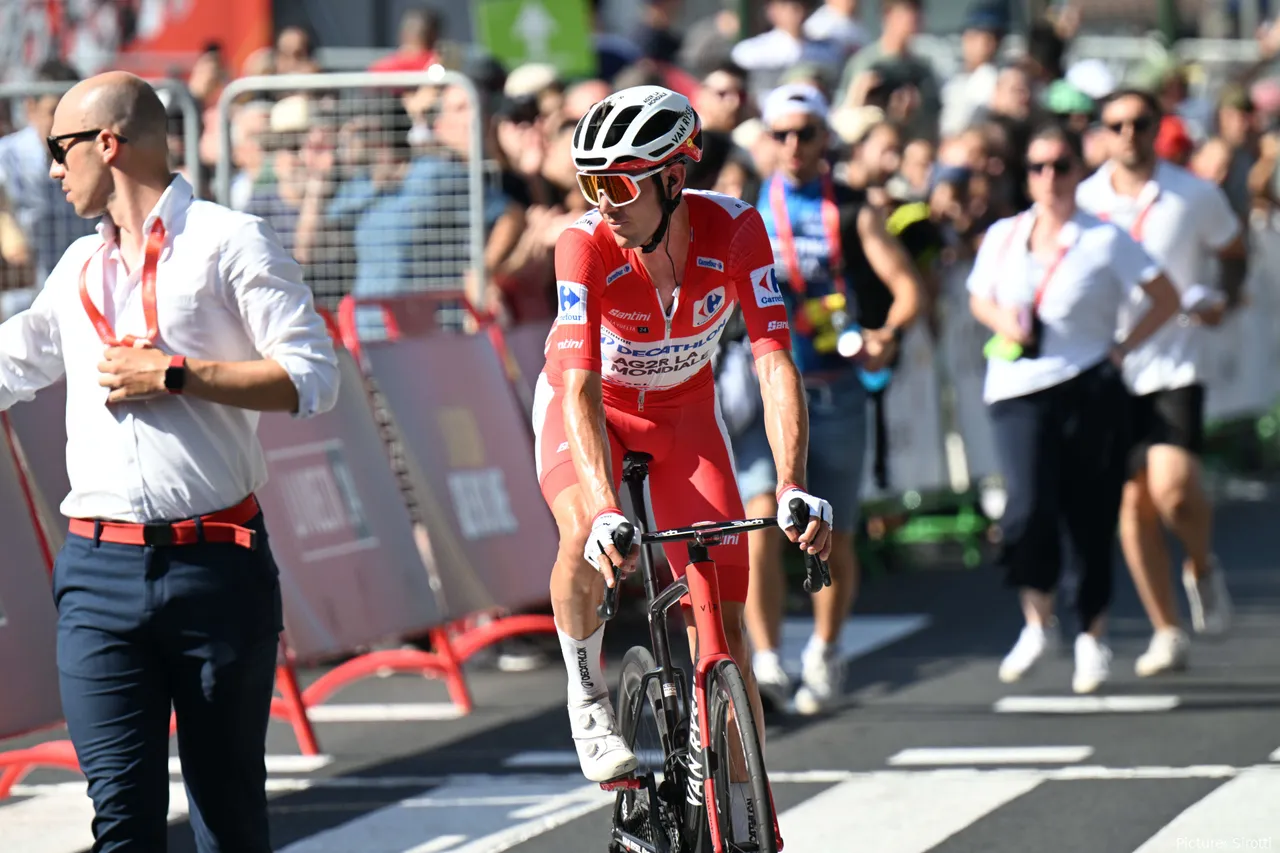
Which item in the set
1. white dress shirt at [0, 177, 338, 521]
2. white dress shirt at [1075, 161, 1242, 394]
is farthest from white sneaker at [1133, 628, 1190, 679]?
white dress shirt at [0, 177, 338, 521]

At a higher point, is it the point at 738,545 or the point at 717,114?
the point at 717,114

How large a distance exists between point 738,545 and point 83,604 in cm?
172

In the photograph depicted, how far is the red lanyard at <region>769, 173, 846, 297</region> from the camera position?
29.8 feet

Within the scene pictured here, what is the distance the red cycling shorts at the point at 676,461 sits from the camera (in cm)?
602

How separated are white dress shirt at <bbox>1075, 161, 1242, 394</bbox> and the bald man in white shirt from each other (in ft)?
18.3

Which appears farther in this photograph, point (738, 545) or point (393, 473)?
point (393, 473)

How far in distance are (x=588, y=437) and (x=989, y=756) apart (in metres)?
3.10

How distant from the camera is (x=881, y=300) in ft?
30.7

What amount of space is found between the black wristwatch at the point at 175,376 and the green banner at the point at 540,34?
385 inches

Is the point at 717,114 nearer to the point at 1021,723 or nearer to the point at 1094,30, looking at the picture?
the point at 1021,723

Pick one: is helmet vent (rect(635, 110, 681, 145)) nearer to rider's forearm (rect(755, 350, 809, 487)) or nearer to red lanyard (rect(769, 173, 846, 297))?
rider's forearm (rect(755, 350, 809, 487))

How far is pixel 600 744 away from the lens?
240 inches

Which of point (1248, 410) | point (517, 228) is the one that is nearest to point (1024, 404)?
point (517, 228)

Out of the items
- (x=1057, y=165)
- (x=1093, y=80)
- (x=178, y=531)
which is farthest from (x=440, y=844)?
(x=1093, y=80)
